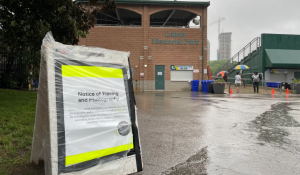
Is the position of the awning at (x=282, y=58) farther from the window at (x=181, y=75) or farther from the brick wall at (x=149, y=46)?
the window at (x=181, y=75)

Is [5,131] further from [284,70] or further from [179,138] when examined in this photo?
[284,70]

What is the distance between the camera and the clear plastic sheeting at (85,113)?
264 cm

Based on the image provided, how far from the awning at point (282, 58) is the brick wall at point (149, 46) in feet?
25.6

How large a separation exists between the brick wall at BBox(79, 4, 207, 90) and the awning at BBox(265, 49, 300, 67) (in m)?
7.79

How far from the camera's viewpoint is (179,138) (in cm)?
520

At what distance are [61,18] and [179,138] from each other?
6.03 m

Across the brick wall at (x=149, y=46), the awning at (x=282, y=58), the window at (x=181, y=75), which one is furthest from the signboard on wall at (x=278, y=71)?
the window at (x=181, y=75)

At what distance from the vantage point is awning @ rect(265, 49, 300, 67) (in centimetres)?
2599

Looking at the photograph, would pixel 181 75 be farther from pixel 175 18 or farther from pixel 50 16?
pixel 50 16

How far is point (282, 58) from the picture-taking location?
87.8ft

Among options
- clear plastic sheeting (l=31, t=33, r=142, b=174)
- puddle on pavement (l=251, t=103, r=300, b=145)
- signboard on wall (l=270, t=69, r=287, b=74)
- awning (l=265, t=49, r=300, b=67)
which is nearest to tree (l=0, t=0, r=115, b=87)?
clear plastic sheeting (l=31, t=33, r=142, b=174)

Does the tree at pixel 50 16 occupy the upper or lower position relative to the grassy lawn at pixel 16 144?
upper

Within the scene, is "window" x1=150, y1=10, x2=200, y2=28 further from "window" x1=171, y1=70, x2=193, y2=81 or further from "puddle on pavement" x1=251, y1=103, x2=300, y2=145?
"puddle on pavement" x1=251, y1=103, x2=300, y2=145

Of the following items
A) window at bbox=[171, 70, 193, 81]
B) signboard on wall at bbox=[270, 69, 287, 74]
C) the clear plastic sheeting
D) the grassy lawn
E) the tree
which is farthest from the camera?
signboard on wall at bbox=[270, 69, 287, 74]
